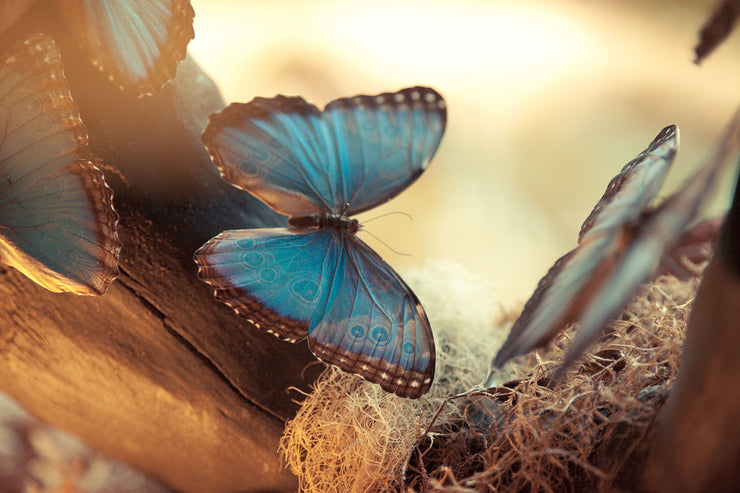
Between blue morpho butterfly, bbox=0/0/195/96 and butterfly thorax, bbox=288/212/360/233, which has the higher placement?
blue morpho butterfly, bbox=0/0/195/96

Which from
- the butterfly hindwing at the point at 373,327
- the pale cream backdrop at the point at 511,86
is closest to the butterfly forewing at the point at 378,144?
the butterfly hindwing at the point at 373,327

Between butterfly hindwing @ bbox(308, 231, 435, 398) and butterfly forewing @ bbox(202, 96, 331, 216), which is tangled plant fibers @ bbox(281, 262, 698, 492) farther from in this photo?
butterfly forewing @ bbox(202, 96, 331, 216)

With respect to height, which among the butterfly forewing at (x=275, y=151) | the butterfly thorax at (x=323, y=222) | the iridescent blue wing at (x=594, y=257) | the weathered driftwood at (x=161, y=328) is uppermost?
the iridescent blue wing at (x=594, y=257)

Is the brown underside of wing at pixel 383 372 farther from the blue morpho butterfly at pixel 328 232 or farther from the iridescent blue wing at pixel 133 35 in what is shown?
the iridescent blue wing at pixel 133 35

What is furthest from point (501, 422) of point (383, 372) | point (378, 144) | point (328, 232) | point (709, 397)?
point (378, 144)

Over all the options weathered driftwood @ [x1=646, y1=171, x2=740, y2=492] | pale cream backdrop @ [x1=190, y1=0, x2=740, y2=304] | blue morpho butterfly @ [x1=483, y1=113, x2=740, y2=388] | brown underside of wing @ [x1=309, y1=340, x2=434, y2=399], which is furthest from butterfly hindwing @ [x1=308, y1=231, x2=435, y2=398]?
pale cream backdrop @ [x1=190, y1=0, x2=740, y2=304]

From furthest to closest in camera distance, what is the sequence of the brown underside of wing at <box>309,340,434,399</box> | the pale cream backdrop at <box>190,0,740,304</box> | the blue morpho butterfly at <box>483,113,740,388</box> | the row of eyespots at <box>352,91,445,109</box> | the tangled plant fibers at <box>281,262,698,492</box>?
the pale cream backdrop at <box>190,0,740,304</box> < the row of eyespots at <box>352,91,445,109</box> < the brown underside of wing at <box>309,340,434,399</box> < the tangled plant fibers at <box>281,262,698,492</box> < the blue morpho butterfly at <box>483,113,740,388</box>

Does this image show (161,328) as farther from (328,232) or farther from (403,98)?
(403,98)
